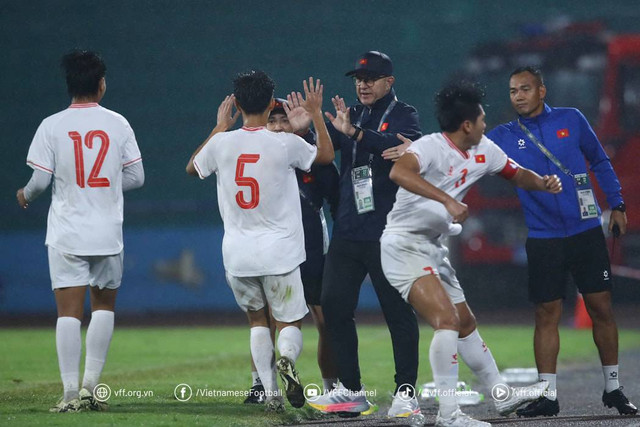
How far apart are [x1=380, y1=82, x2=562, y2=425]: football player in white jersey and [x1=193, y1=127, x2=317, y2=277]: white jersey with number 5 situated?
26.3 inches

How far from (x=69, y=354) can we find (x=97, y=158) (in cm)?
113

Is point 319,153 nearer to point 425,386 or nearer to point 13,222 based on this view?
point 425,386

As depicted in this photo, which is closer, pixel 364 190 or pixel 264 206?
pixel 264 206

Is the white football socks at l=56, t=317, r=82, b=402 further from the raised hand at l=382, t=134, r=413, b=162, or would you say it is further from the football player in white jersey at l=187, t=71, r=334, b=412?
the raised hand at l=382, t=134, r=413, b=162

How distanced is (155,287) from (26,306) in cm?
198

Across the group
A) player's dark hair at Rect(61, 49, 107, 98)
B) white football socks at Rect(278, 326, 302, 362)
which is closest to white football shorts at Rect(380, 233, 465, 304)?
white football socks at Rect(278, 326, 302, 362)

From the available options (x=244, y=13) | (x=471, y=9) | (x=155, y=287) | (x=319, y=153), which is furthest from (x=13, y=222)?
(x=319, y=153)

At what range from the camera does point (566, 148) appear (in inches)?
271

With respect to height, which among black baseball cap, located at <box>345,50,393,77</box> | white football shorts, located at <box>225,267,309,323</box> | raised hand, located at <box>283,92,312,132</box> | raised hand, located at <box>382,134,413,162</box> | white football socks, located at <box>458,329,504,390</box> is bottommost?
white football socks, located at <box>458,329,504,390</box>

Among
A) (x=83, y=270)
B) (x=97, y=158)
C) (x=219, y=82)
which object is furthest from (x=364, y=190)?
(x=219, y=82)

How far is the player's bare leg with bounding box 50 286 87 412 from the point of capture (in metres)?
6.13

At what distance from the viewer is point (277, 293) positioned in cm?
630

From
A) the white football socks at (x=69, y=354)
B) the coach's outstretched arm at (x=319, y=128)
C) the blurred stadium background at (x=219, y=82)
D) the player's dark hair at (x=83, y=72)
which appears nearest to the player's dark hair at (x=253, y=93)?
the coach's outstretched arm at (x=319, y=128)

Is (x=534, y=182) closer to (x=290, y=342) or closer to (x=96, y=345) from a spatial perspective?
(x=290, y=342)
